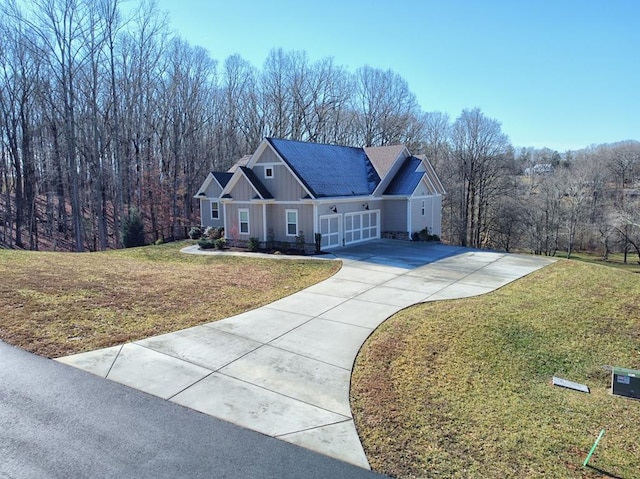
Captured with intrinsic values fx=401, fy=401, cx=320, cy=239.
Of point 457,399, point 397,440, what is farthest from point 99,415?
point 457,399

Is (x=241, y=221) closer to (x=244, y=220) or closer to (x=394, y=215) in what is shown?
(x=244, y=220)

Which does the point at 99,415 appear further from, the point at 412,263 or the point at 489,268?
the point at 489,268

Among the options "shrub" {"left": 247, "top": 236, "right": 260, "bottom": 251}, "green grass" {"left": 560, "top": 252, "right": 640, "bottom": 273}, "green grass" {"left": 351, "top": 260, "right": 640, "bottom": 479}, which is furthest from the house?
"green grass" {"left": 560, "top": 252, "right": 640, "bottom": 273}

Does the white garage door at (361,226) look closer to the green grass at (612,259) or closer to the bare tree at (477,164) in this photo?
the bare tree at (477,164)

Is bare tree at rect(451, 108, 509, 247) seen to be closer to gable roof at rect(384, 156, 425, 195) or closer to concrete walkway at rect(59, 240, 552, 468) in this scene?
gable roof at rect(384, 156, 425, 195)

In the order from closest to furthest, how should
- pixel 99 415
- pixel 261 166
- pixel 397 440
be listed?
pixel 397 440
pixel 99 415
pixel 261 166
